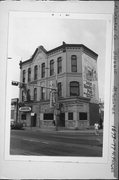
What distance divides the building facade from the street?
121 mm

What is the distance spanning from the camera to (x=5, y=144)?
2.46 meters

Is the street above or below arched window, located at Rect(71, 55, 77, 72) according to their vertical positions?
below

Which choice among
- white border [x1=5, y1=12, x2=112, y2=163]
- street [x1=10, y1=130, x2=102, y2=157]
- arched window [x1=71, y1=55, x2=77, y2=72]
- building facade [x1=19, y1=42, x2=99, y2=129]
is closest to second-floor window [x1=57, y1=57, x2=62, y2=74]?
building facade [x1=19, y1=42, x2=99, y2=129]

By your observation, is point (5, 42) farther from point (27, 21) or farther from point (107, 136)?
point (107, 136)

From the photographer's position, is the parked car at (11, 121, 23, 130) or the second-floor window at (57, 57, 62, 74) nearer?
the parked car at (11, 121, 23, 130)

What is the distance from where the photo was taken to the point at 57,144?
8.16 ft

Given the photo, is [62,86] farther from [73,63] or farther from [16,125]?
[16,125]

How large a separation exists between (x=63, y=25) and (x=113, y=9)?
1.98 ft

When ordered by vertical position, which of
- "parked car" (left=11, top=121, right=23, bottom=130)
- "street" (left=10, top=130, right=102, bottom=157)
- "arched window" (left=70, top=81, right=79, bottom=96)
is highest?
"arched window" (left=70, top=81, right=79, bottom=96)

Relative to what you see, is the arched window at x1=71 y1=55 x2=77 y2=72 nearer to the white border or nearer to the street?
the white border

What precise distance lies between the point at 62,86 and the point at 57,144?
70cm

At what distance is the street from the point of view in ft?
8.04

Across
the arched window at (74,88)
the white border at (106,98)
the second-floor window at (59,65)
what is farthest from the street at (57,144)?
the second-floor window at (59,65)

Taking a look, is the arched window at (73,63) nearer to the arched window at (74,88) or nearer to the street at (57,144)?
the arched window at (74,88)
